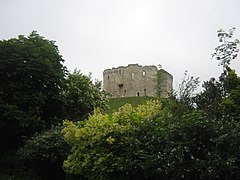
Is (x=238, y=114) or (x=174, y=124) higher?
(x=238, y=114)

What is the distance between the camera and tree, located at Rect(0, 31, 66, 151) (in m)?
20.2

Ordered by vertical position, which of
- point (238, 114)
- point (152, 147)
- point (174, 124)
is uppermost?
point (238, 114)

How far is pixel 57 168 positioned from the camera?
695 inches

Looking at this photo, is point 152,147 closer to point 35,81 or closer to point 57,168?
point 57,168

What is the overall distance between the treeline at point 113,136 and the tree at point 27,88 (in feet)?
0.18

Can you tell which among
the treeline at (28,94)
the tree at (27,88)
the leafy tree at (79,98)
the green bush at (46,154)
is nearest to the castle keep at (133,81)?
the leafy tree at (79,98)

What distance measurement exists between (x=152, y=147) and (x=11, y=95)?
11.6 meters

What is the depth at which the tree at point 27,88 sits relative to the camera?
20.2 m

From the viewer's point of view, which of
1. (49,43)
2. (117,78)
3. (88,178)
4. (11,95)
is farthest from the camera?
(117,78)

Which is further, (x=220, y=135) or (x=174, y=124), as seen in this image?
(x=174, y=124)

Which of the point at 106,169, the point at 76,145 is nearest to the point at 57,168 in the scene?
the point at 76,145

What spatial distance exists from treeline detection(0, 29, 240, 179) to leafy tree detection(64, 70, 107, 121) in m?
3.11

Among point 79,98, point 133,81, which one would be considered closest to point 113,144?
point 79,98

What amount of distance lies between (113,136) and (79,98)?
13864 mm
